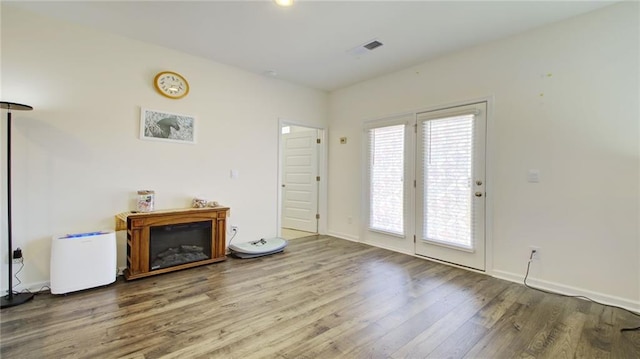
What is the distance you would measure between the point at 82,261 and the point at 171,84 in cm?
222

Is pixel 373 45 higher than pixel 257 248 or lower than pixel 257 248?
higher

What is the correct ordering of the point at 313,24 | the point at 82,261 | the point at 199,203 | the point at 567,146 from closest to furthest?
1. the point at 82,261
2. the point at 567,146
3. the point at 313,24
4. the point at 199,203

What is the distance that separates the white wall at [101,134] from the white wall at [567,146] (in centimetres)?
322

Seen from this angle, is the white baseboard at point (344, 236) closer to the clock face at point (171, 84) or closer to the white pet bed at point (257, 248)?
the white pet bed at point (257, 248)

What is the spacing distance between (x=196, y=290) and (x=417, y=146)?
130 inches

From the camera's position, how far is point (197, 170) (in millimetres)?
3791

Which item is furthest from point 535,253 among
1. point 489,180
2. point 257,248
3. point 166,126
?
point 166,126

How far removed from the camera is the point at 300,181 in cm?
566

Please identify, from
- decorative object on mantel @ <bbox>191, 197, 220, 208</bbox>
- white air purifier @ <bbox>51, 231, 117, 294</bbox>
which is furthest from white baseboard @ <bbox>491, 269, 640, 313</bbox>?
white air purifier @ <bbox>51, 231, 117, 294</bbox>

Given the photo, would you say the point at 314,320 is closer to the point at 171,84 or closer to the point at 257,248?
the point at 257,248

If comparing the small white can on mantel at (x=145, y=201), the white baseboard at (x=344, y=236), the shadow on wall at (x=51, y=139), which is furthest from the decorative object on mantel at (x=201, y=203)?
the white baseboard at (x=344, y=236)

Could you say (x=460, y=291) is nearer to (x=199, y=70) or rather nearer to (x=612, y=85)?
(x=612, y=85)

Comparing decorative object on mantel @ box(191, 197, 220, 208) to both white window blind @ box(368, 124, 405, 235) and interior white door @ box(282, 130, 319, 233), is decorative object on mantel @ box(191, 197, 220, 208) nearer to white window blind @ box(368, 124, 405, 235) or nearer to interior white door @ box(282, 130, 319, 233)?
interior white door @ box(282, 130, 319, 233)

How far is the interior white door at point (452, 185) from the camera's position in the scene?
3367mm
